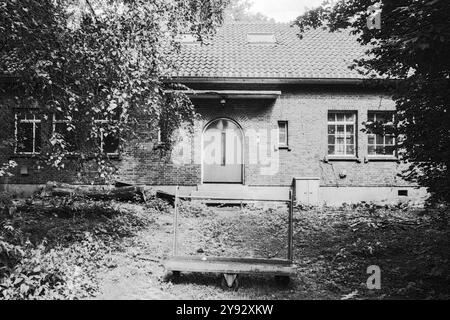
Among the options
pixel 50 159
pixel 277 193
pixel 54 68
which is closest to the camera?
pixel 54 68

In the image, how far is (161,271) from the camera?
6059 mm

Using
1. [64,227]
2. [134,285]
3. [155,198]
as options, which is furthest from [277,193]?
[134,285]

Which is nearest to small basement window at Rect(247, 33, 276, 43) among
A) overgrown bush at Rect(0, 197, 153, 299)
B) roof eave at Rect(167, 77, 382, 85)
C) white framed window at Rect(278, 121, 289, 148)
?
roof eave at Rect(167, 77, 382, 85)

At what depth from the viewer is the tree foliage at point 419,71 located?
4516 mm

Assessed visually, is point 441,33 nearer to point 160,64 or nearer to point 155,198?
point 160,64

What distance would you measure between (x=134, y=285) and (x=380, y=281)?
3600mm

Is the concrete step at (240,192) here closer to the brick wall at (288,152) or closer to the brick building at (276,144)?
the brick building at (276,144)

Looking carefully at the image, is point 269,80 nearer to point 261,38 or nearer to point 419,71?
point 261,38

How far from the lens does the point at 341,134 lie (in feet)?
43.9

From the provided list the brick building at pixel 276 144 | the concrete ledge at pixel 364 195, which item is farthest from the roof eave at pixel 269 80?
the concrete ledge at pixel 364 195

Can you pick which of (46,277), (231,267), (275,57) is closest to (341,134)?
(275,57)

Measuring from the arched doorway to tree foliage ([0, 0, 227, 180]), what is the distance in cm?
543

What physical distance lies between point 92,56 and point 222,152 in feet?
25.8

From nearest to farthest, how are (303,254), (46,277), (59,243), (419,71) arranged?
(46,277)
(419,71)
(59,243)
(303,254)
